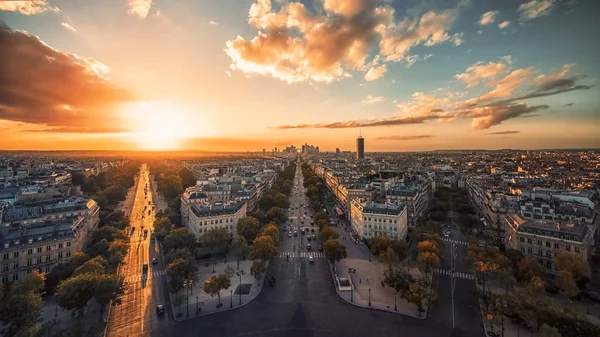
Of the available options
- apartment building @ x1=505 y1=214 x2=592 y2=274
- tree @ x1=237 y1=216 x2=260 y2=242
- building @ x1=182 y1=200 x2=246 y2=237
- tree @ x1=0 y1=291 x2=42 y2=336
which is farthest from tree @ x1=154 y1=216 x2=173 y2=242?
apartment building @ x1=505 y1=214 x2=592 y2=274

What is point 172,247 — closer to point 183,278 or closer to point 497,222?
point 183,278

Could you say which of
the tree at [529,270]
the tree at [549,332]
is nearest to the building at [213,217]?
the tree at [529,270]

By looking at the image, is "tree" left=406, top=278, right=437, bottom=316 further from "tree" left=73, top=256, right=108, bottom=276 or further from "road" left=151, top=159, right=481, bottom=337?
"tree" left=73, top=256, right=108, bottom=276

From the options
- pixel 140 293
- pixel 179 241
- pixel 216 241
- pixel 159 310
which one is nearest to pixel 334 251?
pixel 216 241

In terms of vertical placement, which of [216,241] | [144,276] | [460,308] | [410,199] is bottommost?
[144,276]

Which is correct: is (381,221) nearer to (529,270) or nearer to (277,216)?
(277,216)

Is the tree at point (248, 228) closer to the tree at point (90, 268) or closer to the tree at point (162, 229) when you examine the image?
the tree at point (162, 229)

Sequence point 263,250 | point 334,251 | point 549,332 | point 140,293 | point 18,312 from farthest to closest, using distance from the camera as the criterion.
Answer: point 334,251 → point 263,250 → point 140,293 → point 18,312 → point 549,332
